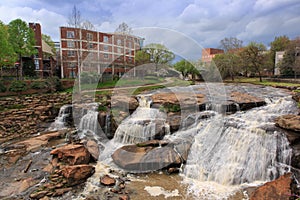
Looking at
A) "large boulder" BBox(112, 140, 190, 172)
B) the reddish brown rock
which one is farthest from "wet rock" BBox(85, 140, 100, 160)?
the reddish brown rock

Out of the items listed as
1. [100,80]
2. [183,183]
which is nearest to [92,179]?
[183,183]

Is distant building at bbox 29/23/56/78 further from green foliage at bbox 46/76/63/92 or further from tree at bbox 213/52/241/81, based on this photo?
tree at bbox 213/52/241/81

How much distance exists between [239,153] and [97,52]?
22.6 meters

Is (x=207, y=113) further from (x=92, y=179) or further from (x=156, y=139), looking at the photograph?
(x=92, y=179)

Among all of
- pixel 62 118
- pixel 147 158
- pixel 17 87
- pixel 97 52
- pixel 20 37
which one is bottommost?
pixel 147 158

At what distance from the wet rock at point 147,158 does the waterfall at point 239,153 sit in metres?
0.66

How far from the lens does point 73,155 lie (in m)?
7.26

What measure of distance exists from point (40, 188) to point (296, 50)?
88.7ft

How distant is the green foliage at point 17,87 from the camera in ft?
52.9

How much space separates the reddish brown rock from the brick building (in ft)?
52.4

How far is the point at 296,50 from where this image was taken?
22.0 m

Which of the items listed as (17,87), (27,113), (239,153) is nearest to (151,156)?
(239,153)

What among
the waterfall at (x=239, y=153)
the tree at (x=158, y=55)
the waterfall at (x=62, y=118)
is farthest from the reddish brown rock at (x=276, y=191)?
the tree at (x=158, y=55)

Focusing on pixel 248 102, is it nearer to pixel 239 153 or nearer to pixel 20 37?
pixel 239 153
